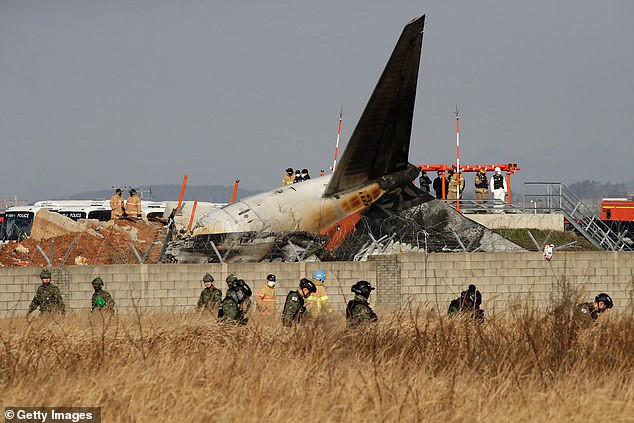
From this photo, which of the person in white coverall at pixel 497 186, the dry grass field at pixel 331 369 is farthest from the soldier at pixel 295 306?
the person in white coverall at pixel 497 186

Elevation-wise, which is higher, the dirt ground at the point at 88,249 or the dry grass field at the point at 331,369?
the dirt ground at the point at 88,249

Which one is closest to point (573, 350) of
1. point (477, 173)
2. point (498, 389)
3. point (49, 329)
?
point (498, 389)

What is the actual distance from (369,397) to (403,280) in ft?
41.8

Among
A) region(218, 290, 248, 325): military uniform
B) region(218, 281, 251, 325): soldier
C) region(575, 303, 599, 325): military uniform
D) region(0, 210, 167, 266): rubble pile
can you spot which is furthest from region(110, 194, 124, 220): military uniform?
region(575, 303, 599, 325): military uniform

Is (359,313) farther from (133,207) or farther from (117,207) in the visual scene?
(117,207)

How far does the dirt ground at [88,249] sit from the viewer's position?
30.7 m

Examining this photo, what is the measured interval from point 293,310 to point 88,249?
15874 millimetres

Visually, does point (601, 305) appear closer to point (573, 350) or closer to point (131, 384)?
point (573, 350)

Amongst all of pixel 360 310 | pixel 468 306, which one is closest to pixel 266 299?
pixel 360 310

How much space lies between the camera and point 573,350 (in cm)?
1513

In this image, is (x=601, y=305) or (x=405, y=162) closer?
(x=601, y=305)

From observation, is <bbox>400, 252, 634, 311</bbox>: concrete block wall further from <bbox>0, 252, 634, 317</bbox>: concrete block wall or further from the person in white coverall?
the person in white coverall

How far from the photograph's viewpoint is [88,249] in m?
31.8
